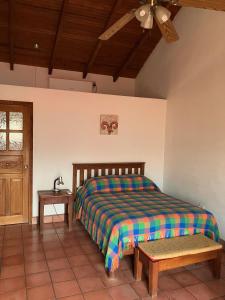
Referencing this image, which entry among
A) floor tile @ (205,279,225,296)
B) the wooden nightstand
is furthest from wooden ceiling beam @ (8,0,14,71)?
floor tile @ (205,279,225,296)

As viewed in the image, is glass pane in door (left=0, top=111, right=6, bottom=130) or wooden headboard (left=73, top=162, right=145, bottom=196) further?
wooden headboard (left=73, top=162, right=145, bottom=196)

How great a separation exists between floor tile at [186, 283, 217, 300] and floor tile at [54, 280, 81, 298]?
1.10 meters

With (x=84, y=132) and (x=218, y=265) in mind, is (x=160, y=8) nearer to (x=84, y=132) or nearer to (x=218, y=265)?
(x=84, y=132)

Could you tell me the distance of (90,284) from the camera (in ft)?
8.29

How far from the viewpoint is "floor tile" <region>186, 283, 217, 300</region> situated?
7.79 feet

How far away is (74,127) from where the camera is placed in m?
4.19

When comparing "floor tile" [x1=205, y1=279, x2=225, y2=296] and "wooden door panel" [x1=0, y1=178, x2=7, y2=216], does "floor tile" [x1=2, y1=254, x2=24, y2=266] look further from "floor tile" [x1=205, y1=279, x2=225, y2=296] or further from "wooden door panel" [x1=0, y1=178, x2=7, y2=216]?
"floor tile" [x1=205, y1=279, x2=225, y2=296]

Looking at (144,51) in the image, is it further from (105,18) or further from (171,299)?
(171,299)

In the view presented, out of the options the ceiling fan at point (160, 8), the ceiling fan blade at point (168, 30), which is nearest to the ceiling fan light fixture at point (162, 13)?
the ceiling fan at point (160, 8)

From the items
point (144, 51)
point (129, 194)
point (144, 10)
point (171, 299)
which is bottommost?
point (171, 299)

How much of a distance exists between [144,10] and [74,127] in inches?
93.6

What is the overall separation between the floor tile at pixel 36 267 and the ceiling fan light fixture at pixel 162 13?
2781mm

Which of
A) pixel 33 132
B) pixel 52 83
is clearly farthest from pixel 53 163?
pixel 52 83

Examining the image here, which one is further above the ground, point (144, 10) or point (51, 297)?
point (144, 10)
